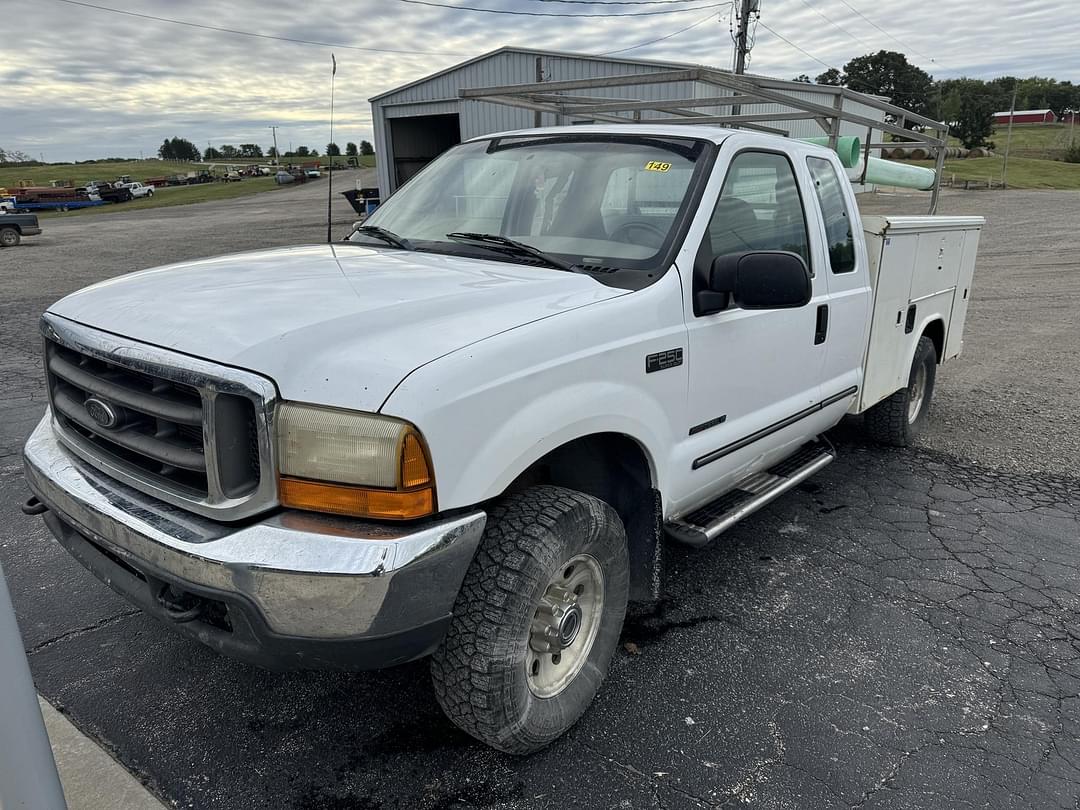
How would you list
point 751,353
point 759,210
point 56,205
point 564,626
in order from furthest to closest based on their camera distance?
point 56,205 < point 759,210 < point 751,353 < point 564,626

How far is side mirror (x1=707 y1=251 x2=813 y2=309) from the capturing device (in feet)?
9.23

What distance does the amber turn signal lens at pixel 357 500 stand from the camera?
79.1 inches

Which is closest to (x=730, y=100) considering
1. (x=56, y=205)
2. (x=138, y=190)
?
(x=56, y=205)

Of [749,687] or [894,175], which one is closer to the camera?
[749,687]

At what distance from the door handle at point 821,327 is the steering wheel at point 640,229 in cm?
117

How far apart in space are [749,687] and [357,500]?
5.68ft

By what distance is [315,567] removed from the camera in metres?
1.92

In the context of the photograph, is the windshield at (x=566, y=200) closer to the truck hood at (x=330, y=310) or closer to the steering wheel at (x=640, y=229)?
the steering wheel at (x=640, y=229)

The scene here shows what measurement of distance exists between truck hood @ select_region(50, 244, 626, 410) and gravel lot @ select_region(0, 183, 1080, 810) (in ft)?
4.35

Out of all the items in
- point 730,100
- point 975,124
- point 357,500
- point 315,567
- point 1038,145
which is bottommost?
point 315,567

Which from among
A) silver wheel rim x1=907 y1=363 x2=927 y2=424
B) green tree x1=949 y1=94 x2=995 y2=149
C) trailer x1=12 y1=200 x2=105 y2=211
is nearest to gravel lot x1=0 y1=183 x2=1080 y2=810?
silver wheel rim x1=907 y1=363 x2=927 y2=424

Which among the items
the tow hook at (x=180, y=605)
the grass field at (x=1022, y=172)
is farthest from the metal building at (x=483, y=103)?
the grass field at (x=1022, y=172)

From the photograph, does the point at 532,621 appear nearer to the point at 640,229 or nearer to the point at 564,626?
the point at 564,626

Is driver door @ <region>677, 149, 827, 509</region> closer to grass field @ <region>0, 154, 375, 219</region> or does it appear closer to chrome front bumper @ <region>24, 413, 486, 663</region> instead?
chrome front bumper @ <region>24, 413, 486, 663</region>
